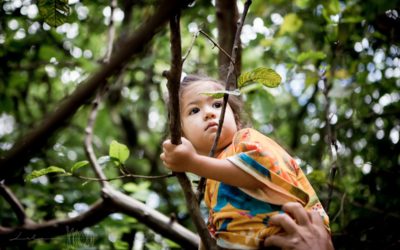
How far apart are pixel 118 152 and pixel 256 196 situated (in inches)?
20.7

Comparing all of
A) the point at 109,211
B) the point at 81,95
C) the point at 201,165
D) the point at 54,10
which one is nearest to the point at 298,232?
the point at 201,165

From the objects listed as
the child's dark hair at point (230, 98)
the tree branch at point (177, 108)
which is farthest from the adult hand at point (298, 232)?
the child's dark hair at point (230, 98)

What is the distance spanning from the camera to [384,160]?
2854 millimetres

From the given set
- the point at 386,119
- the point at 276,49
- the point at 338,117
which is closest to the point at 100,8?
the point at 276,49

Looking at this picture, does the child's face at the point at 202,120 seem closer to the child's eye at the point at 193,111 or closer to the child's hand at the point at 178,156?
the child's eye at the point at 193,111

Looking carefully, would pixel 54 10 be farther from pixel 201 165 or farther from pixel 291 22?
pixel 291 22

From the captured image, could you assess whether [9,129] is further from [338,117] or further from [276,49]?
[338,117]

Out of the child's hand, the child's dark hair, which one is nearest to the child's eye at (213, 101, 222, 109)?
the child's dark hair

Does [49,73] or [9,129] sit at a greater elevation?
[49,73]

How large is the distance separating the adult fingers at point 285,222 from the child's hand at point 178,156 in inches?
13.8

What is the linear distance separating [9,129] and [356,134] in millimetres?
3114

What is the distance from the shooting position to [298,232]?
4.58 ft

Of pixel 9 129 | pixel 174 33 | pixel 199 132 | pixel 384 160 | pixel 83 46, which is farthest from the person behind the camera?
pixel 9 129

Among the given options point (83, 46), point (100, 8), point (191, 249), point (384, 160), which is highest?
point (100, 8)
